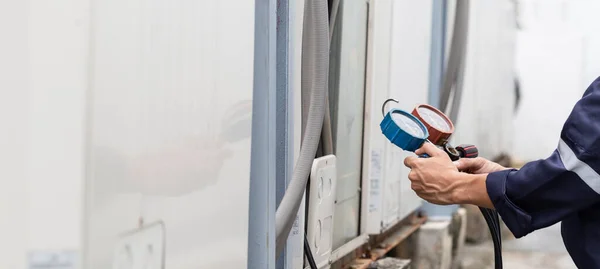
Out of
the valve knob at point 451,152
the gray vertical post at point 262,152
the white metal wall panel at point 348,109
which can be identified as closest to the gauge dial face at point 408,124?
the valve knob at point 451,152

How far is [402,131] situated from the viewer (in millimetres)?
1661

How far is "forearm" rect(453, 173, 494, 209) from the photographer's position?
1646mm

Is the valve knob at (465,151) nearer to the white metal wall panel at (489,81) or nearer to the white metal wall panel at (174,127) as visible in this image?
the white metal wall panel at (174,127)

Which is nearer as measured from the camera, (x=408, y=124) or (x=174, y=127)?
(x=174, y=127)

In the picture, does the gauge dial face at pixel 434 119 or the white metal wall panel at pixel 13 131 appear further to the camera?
the gauge dial face at pixel 434 119

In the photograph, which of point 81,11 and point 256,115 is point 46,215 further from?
point 256,115

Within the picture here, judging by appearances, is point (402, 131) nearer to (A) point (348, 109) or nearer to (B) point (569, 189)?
(B) point (569, 189)

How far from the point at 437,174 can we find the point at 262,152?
19.3 inches

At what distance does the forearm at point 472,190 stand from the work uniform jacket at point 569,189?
0.08ft

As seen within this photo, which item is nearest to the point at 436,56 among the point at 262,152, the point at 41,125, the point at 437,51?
the point at 437,51

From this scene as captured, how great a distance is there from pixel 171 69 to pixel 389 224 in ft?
6.73

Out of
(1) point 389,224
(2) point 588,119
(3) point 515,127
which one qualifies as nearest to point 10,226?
(2) point 588,119

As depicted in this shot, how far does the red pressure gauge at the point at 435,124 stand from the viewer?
179 cm

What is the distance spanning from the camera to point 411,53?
319cm
